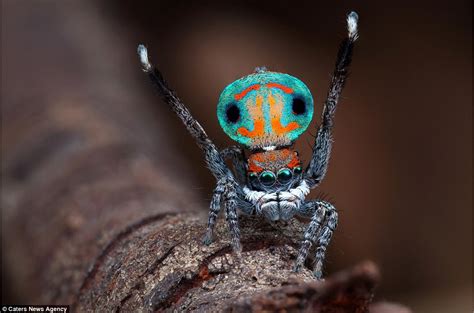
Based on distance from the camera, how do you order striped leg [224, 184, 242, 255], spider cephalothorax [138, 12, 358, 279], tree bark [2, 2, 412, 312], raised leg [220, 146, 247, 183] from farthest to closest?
raised leg [220, 146, 247, 183], spider cephalothorax [138, 12, 358, 279], striped leg [224, 184, 242, 255], tree bark [2, 2, 412, 312]

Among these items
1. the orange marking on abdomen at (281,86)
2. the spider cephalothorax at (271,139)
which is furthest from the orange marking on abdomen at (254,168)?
the orange marking on abdomen at (281,86)

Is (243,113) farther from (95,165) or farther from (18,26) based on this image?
(18,26)

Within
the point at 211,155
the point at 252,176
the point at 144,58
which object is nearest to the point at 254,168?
the point at 252,176

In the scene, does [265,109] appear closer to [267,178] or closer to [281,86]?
[281,86]

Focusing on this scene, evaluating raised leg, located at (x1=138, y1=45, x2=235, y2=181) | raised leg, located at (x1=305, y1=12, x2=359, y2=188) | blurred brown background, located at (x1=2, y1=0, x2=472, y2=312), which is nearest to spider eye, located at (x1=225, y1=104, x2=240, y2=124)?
raised leg, located at (x1=138, y1=45, x2=235, y2=181)

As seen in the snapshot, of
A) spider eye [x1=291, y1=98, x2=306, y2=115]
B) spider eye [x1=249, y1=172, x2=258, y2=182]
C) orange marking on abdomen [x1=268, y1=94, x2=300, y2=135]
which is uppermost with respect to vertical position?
spider eye [x1=291, y1=98, x2=306, y2=115]

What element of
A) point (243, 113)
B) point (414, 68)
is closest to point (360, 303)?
point (243, 113)

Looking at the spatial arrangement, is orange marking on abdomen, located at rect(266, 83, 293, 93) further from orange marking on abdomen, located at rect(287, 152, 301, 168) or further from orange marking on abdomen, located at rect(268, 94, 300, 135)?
orange marking on abdomen, located at rect(287, 152, 301, 168)
